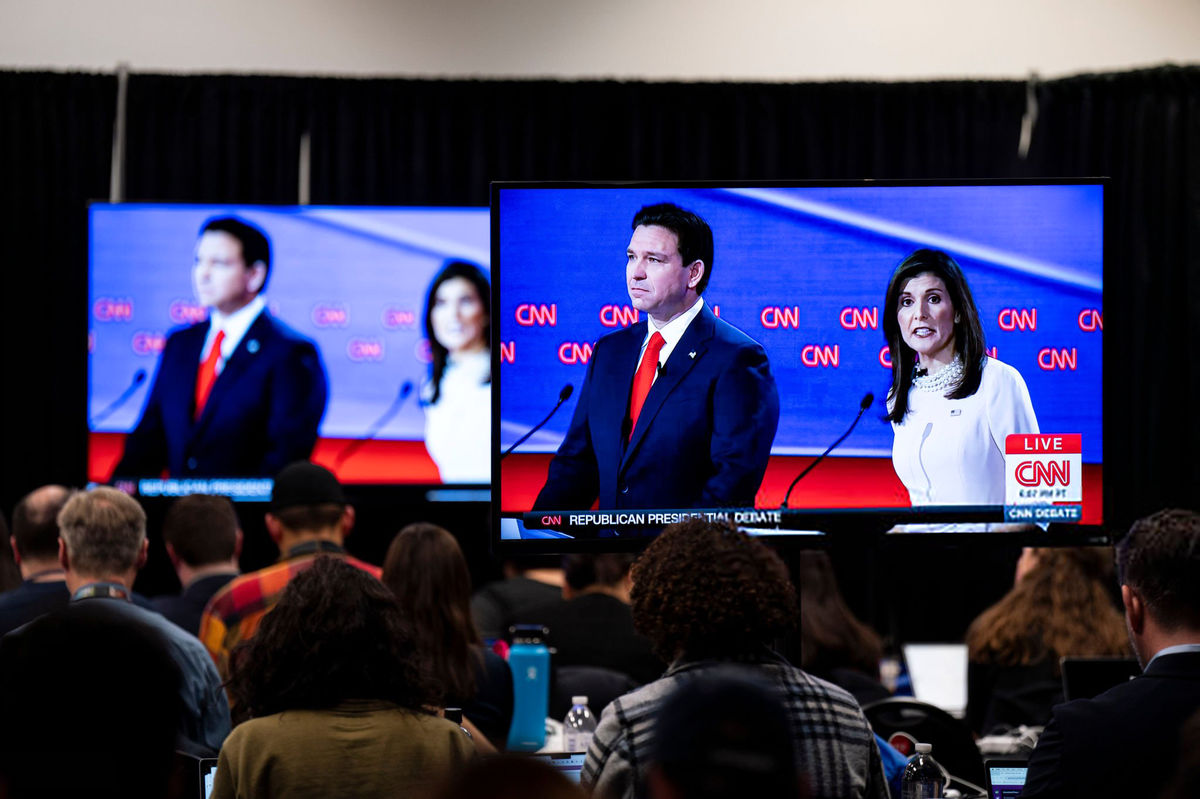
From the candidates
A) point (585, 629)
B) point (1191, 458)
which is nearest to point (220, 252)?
point (585, 629)

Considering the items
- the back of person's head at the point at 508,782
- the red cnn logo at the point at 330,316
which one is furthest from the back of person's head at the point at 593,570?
the back of person's head at the point at 508,782

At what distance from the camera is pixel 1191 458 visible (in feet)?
21.3

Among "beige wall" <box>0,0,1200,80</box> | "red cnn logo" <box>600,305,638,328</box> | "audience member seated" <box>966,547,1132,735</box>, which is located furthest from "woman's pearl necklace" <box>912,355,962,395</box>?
"beige wall" <box>0,0,1200,80</box>

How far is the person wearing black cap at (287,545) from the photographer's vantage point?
4031 mm

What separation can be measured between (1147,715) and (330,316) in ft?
14.6

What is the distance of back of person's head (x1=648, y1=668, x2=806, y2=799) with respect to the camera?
122cm

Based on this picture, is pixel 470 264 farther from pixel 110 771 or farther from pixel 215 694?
pixel 110 771

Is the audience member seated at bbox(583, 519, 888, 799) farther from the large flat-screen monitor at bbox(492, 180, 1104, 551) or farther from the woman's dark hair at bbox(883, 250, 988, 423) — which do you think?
the woman's dark hair at bbox(883, 250, 988, 423)

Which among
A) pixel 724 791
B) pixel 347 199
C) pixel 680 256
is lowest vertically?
pixel 724 791

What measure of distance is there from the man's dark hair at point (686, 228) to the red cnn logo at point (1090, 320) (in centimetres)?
86

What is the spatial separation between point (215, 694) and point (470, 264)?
3025 millimetres

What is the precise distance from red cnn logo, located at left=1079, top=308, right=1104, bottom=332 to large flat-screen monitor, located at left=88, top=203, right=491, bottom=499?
136 inches

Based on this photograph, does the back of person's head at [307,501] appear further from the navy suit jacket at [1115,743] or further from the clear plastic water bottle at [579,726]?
the navy suit jacket at [1115,743]

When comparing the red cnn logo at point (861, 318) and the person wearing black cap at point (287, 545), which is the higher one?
the red cnn logo at point (861, 318)
